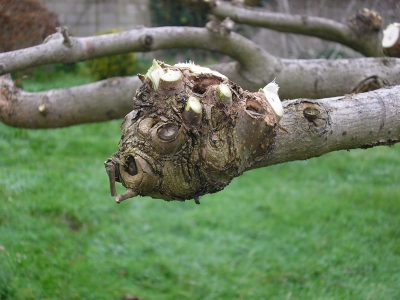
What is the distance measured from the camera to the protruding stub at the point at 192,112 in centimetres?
106

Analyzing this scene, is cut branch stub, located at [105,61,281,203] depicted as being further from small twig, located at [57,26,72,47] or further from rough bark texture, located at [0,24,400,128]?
rough bark texture, located at [0,24,400,128]

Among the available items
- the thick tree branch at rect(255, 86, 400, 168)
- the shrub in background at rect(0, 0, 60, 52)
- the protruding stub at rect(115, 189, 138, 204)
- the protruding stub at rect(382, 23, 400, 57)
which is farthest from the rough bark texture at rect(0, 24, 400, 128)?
the shrub in background at rect(0, 0, 60, 52)

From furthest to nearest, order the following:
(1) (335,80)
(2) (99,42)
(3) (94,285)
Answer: (3) (94,285) → (1) (335,80) → (2) (99,42)

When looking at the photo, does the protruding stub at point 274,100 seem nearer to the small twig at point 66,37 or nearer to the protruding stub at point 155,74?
the protruding stub at point 155,74

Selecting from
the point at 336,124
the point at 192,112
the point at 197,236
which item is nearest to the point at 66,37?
the point at 192,112

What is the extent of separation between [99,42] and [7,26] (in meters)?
4.74

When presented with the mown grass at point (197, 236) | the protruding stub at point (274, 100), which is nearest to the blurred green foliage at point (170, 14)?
the mown grass at point (197, 236)

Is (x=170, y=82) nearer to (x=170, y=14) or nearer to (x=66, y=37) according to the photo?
(x=66, y=37)

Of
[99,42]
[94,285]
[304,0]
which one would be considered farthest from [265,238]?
[304,0]

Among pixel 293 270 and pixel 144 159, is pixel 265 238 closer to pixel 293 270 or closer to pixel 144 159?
pixel 293 270

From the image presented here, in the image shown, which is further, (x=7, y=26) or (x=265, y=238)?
(x=7, y=26)

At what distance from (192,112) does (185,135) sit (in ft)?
0.20

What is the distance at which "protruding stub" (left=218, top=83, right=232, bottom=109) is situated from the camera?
109 cm

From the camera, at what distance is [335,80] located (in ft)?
8.10
